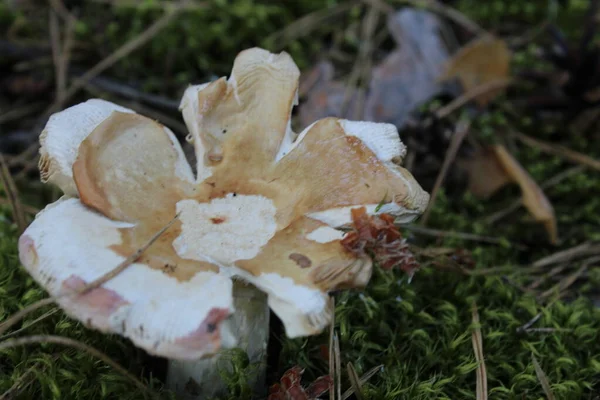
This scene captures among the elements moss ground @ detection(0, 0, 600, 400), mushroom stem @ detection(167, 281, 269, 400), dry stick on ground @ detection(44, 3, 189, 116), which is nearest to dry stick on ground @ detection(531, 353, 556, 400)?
moss ground @ detection(0, 0, 600, 400)

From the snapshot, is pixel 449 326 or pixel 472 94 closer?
pixel 449 326

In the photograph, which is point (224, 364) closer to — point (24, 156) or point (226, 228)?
point (226, 228)

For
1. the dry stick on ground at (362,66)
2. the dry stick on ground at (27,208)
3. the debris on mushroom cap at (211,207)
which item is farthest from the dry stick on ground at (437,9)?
the dry stick on ground at (27,208)

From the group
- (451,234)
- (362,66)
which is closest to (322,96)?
(362,66)

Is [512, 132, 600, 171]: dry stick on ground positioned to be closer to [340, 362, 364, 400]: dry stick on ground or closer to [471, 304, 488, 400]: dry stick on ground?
[471, 304, 488, 400]: dry stick on ground

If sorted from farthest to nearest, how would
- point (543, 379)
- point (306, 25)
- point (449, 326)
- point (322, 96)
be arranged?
point (306, 25)
point (322, 96)
point (449, 326)
point (543, 379)

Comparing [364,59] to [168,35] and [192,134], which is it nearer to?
[168,35]
